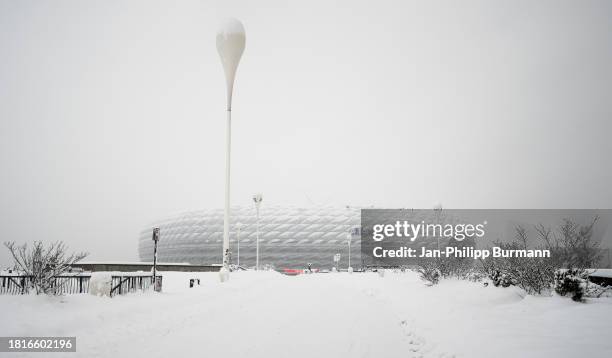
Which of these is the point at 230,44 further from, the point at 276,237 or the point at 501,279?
the point at 276,237

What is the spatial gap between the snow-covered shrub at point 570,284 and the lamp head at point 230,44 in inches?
1022

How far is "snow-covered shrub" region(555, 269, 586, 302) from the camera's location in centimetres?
1223

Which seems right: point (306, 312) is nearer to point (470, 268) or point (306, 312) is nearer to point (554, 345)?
Result: point (554, 345)

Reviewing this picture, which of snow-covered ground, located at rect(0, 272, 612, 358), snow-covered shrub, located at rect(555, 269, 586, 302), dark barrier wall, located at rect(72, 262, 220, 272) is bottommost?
dark barrier wall, located at rect(72, 262, 220, 272)

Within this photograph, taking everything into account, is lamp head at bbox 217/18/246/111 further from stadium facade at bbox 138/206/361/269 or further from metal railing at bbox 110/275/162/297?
stadium facade at bbox 138/206/361/269

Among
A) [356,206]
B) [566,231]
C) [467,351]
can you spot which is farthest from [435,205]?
[356,206]

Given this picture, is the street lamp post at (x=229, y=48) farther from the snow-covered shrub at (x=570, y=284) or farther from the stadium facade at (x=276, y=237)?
the stadium facade at (x=276, y=237)

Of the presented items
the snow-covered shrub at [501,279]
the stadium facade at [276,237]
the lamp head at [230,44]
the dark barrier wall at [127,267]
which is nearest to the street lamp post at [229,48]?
the lamp head at [230,44]

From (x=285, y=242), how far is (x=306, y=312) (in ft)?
287

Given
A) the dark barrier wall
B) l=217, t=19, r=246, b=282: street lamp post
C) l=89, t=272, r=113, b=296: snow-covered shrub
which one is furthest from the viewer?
the dark barrier wall

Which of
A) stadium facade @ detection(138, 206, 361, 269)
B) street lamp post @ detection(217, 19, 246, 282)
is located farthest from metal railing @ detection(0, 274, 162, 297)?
stadium facade @ detection(138, 206, 361, 269)

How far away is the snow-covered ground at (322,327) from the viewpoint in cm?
749

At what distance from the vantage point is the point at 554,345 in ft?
23.1

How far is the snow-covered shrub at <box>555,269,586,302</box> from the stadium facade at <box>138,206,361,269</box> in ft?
281
